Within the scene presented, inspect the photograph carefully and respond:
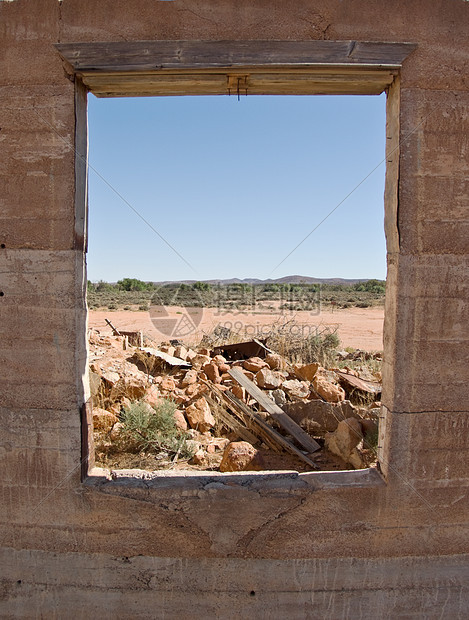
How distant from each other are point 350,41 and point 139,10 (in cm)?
136

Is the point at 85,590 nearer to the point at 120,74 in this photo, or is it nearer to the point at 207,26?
the point at 120,74

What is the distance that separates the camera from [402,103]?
276cm

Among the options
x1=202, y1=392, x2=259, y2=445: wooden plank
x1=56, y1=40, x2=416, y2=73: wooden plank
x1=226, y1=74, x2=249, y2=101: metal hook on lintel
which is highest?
x1=56, y1=40, x2=416, y2=73: wooden plank

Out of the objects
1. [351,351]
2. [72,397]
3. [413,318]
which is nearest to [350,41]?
[413,318]

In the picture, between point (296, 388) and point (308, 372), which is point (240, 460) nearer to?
point (296, 388)

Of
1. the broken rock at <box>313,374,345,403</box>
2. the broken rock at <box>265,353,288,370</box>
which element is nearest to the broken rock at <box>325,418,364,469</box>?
the broken rock at <box>313,374,345,403</box>

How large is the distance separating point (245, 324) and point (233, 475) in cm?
1370

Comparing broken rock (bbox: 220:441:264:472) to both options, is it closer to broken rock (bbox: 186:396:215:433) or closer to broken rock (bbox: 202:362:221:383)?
broken rock (bbox: 186:396:215:433)

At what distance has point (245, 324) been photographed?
16641mm

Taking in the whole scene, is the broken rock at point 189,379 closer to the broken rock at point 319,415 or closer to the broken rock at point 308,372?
the broken rock at point 319,415

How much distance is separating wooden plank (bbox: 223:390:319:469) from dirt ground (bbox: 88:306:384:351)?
Result: 6194 mm

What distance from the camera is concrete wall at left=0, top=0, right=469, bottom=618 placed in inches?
108

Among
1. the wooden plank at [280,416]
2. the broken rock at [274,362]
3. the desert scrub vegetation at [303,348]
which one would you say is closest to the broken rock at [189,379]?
the wooden plank at [280,416]

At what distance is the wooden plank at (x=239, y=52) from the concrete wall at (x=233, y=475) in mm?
89
